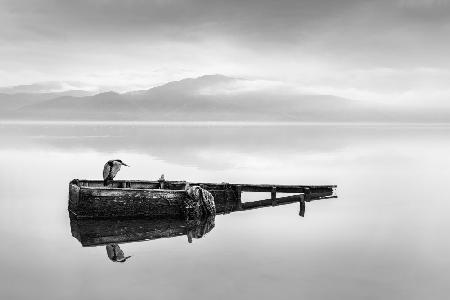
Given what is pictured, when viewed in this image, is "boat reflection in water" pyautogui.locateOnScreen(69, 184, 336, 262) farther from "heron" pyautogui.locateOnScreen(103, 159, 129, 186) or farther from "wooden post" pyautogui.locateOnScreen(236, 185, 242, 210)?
"heron" pyautogui.locateOnScreen(103, 159, 129, 186)

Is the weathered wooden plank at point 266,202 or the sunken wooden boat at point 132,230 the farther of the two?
the weathered wooden plank at point 266,202

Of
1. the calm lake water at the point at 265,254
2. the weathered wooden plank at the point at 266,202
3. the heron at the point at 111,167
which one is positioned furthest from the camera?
the weathered wooden plank at the point at 266,202

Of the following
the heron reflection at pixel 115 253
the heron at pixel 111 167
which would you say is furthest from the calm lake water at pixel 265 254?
the heron at pixel 111 167

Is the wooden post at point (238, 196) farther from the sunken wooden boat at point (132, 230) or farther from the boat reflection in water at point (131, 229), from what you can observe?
the sunken wooden boat at point (132, 230)

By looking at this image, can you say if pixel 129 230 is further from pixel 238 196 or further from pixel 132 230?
pixel 238 196

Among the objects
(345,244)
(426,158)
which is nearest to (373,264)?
(345,244)

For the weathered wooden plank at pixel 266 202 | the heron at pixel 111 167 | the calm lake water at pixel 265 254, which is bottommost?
the calm lake water at pixel 265 254

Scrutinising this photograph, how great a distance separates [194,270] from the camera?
622 inches

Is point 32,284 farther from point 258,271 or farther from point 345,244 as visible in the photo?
point 345,244

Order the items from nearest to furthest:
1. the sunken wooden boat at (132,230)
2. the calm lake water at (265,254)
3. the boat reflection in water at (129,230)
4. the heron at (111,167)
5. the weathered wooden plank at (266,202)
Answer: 1. the calm lake water at (265,254)
2. the boat reflection in water at (129,230)
3. the sunken wooden boat at (132,230)
4. the heron at (111,167)
5. the weathered wooden plank at (266,202)

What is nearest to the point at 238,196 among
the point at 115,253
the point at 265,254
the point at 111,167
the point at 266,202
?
the point at 266,202

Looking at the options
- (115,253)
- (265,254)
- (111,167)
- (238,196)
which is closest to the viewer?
(115,253)

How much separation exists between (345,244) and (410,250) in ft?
7.61

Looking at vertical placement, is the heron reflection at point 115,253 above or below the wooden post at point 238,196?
below
